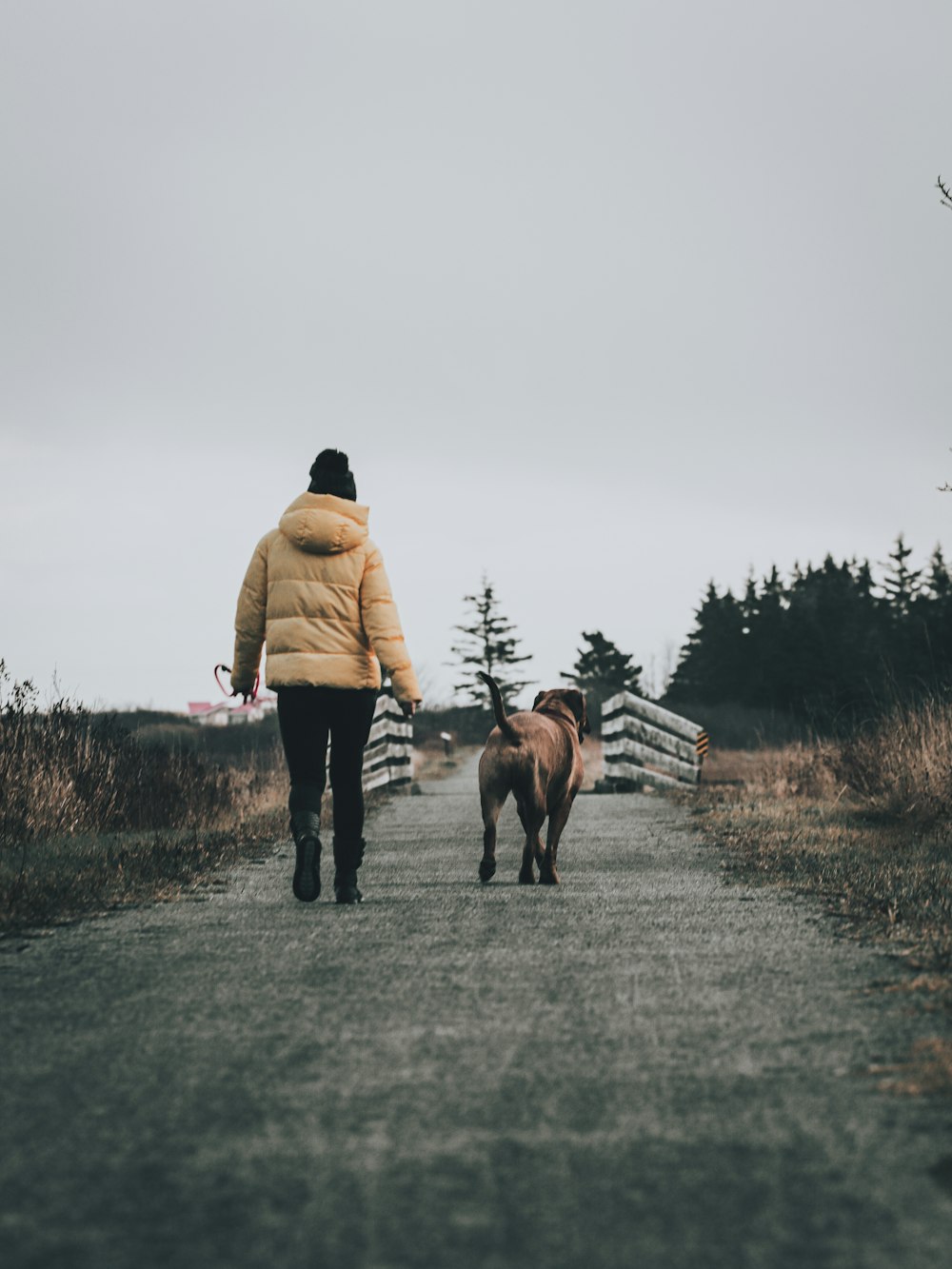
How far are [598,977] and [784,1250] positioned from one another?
2.27 metres

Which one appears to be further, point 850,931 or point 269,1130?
point 850,931

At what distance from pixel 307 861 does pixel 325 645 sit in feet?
3.56

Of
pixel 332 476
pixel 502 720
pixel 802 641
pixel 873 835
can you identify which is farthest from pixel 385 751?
pixel 802 641

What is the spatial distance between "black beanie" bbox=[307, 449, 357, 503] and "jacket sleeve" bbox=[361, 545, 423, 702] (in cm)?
34

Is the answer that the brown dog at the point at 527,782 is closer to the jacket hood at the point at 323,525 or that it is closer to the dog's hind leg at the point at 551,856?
the dog's hind leg at the point at 551,856

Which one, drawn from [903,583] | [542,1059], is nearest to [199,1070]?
[542,1059]

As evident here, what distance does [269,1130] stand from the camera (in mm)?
2832

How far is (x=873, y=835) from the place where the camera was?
9711 millimetres

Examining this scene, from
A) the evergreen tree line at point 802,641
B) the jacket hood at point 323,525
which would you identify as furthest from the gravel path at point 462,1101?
the evergreen tree line at point 802,641

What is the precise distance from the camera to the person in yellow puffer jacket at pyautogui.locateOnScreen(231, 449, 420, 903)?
21.8 ft

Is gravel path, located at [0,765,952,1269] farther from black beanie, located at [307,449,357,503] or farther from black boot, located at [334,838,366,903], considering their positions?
black beanie, located at [307,449,357,503]

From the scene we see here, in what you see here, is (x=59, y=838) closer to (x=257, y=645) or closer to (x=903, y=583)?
(x=257, y=645)

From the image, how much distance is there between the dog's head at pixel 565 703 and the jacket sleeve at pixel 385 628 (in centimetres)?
187

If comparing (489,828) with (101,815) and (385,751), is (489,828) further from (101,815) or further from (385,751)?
(385,751)
